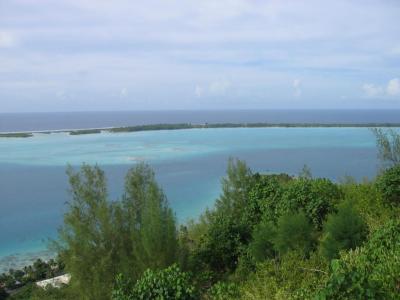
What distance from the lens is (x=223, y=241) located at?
9047 mm

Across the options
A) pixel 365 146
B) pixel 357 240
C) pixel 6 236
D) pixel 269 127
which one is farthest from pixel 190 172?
pixel 269 127

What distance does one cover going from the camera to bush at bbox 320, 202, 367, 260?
700 cm

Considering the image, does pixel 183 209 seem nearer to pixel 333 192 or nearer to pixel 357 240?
pixel 333 192

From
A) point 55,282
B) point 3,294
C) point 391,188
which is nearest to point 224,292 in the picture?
point 391,188

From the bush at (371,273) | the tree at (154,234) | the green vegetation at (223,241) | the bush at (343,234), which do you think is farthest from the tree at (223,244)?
the bush at (371,273)

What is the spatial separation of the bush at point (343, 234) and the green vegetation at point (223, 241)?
2 cm

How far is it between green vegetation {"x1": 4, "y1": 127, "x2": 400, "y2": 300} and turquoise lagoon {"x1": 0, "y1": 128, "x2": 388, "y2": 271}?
9.99 metres

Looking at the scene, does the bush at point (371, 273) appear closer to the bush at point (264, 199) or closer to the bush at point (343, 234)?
the bush at point (343, 234)

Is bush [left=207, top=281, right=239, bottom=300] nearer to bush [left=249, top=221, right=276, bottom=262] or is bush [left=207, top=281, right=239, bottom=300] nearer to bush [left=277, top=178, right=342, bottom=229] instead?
bush [left=249, top=221, right=276, bottom=262]

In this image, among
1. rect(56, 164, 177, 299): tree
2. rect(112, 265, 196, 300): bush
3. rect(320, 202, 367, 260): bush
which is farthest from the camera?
rect(56, 164, 177, 299): tree

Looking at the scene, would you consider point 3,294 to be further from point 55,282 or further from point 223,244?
point 223,244

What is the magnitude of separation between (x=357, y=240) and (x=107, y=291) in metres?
4.26

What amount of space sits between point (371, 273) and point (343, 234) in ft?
9.12

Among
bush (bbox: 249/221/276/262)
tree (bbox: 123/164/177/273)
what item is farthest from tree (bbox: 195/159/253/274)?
tree (bbox: 123/164/177/273)
